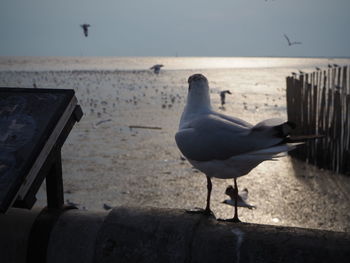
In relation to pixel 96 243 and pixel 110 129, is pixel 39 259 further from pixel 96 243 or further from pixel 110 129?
pixel 110 129

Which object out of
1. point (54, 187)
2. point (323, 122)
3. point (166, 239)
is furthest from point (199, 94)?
point (323, 122)

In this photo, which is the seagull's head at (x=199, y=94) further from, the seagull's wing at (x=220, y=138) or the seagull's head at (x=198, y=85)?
the seagull's wing at (x=220, y=138)

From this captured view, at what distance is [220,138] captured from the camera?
11.0ft

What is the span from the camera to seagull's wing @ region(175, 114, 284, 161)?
9.87 ft

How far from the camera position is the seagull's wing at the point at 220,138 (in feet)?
9.87

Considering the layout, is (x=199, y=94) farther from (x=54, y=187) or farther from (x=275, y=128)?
(x=54, y=187)

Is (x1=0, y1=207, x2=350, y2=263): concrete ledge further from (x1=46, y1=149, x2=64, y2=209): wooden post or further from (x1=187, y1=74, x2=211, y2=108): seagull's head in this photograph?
(x1=187, y1=74, x2=211, y2=108): seagull's head

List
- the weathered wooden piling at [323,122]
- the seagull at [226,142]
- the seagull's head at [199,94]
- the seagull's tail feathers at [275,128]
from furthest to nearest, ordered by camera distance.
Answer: the weathered wooden piling at [323,122]
the seagull's head at [199,94]
the seagull at [226,142]
the seagull's tail feathers at [275,128]

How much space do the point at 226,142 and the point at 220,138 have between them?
7 centimetres

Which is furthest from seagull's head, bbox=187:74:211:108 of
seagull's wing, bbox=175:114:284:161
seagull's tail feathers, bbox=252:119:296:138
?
seagull's tail feathers, bbox=252:119:296:138

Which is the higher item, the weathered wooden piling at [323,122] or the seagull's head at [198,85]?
the seagull's head at [198,85]

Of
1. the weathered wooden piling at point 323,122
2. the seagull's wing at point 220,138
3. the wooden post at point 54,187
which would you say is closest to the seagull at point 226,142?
the seagull's wing at point 220,138

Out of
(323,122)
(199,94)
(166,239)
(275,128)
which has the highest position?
(199,94)

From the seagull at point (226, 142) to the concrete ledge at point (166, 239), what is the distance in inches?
15.6
